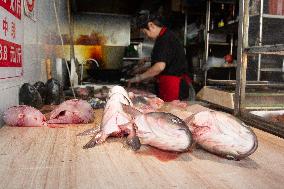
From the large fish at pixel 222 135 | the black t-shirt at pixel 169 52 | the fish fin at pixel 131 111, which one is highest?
the black t-shirt at pixel 169 52

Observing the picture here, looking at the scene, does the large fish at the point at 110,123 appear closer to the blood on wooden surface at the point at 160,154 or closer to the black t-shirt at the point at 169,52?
the blood on wooden surface at the point at 160,154

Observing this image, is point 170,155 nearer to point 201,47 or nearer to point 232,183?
point 232,183

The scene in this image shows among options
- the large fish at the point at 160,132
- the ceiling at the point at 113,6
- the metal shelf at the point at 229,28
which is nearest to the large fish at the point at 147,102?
the large fish at the point at 160,132

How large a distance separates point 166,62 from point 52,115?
9.89ft

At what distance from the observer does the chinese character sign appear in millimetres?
2209

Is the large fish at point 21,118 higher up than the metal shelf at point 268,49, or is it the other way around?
the metal shelf at point 268,49

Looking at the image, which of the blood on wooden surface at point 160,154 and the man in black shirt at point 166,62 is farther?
the man in black shirt at point 166,62

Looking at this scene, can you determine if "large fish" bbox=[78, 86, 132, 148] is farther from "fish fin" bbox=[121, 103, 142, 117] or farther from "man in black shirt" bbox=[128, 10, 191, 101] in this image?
"man in black shirt" bbox=[128, 10, 191, 101]

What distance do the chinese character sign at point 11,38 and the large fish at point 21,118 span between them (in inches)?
9.8

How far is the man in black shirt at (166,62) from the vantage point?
509 centimetres

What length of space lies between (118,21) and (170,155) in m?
7.40

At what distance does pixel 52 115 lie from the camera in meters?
2.38

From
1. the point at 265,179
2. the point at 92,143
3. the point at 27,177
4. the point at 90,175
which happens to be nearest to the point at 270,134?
the point at 265,179

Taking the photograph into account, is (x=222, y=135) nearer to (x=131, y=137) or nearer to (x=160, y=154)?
(x=160, y=154)
